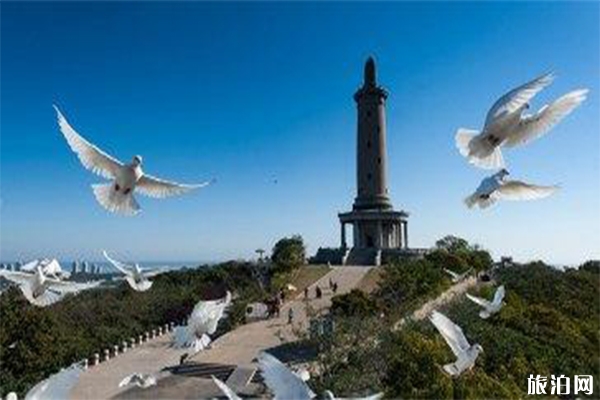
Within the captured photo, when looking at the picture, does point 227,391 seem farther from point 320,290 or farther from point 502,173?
point 320,290

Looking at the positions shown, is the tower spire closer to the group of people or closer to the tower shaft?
the tower shaft

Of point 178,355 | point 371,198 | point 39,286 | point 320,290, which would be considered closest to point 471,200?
point 39,286

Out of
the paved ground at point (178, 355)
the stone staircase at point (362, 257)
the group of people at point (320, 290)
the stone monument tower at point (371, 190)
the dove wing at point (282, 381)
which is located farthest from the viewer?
the stone monument tower at point (371, 190)

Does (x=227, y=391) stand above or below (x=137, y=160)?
below

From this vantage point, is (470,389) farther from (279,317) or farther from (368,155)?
(368,155)

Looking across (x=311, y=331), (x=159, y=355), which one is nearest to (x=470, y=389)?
(x=311, y=331)

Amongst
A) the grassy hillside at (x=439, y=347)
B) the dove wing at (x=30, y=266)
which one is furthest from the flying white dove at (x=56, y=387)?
the grassy hillside at (x=439, y=347)

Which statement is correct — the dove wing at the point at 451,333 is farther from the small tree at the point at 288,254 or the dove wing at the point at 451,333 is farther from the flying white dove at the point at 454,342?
the small tree at the point at 288,254
